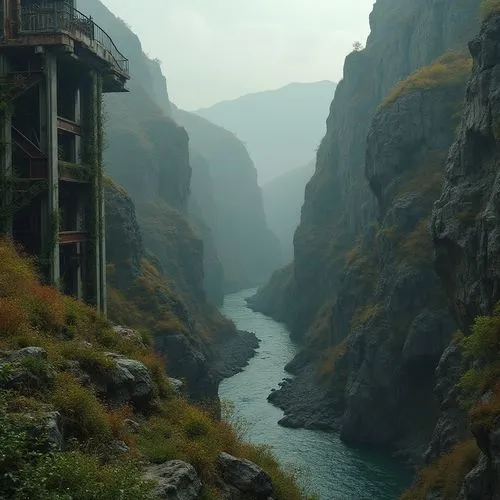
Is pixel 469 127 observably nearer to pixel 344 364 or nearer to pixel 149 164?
pixel 344 364

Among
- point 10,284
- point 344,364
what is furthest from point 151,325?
point 10,284

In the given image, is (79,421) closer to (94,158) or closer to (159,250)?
(94,158)

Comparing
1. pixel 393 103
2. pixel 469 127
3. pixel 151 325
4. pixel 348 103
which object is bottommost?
pixel 151 325

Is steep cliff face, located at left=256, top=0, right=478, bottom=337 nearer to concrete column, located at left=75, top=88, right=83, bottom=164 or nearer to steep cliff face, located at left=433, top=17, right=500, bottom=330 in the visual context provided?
steep cliff face, located at left=433, top=17, right=500, bottom=330

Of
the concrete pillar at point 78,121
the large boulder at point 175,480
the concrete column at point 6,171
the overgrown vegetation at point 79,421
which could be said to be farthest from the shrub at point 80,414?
the concrete pillar at point 78,121

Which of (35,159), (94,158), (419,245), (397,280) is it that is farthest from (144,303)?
(35,159)

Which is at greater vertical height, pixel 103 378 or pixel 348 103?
pixel 348 103

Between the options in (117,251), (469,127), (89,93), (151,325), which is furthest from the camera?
(117,251)
